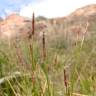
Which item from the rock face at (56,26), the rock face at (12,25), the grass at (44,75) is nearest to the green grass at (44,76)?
the grass at (44,75)

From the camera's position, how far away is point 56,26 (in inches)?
368

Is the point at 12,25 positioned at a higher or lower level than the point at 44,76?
lower

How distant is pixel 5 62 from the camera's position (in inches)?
216

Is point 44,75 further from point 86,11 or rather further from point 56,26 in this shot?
point 86,11

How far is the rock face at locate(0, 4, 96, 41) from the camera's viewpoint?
28.9 ft

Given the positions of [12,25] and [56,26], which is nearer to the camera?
[56,26]

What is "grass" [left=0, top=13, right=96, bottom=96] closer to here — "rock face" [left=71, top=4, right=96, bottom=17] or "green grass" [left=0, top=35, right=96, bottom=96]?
"green grass" [left=0, top=35, right=96, bottom=96]

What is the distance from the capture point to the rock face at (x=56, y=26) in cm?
881

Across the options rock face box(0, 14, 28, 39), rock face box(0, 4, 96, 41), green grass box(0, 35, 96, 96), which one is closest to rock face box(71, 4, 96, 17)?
rock face box(0, 4, 96, 41)

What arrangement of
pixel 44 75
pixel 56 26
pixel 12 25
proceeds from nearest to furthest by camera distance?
Result: pixel 44 75
pixel 56 26
pixel 12 25

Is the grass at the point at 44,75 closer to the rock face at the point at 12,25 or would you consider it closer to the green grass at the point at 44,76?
the green grass at the point at 44,76

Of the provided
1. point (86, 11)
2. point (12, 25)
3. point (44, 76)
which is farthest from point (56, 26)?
point (44, 76)

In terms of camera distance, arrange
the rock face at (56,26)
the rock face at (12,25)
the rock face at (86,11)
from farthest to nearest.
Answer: the rock face at (86,11) < the rock face at (12,25) < the rock face at (56,26)

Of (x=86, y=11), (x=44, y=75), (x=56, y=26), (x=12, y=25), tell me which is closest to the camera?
(x=44, y=75)
